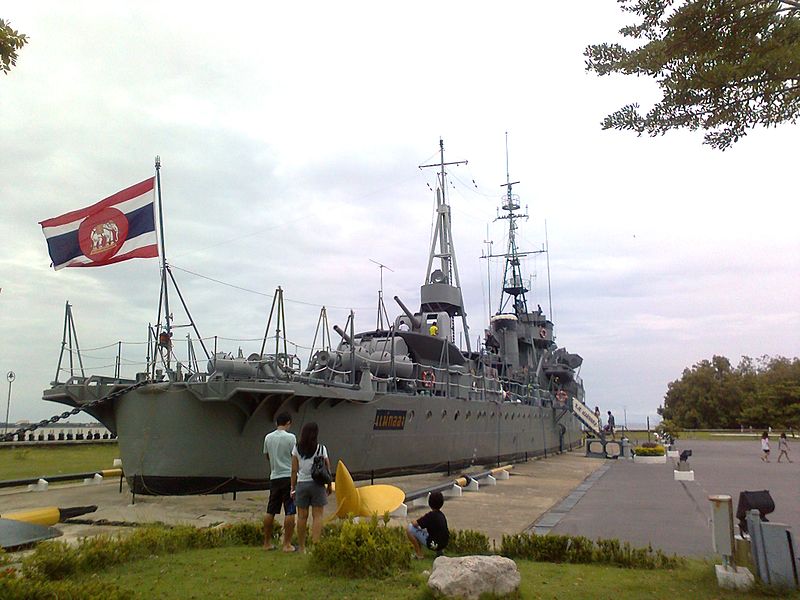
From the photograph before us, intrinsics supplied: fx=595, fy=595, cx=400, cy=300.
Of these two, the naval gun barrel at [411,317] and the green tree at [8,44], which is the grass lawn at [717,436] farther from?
the green tree at [8,44]

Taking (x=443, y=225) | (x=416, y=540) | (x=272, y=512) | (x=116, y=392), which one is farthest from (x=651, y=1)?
(x=443, y=225)

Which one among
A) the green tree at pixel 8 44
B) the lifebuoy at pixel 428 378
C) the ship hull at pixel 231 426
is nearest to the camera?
the green tree at pixel 8 44

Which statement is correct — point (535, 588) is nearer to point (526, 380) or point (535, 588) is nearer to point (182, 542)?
point (182, 542)

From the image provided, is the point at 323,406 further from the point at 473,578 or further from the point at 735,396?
the point at 735,396

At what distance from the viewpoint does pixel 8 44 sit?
447 cm

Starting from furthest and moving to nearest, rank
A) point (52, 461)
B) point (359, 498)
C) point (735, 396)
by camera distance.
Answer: point (735, 396) → point (52, 461) → point (359, 498)

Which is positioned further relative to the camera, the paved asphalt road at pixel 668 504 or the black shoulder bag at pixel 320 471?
the paved asphalt road at pixel 668 504

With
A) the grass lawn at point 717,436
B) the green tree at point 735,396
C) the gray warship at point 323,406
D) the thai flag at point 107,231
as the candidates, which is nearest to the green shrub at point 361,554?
the gray warship at point 323,406

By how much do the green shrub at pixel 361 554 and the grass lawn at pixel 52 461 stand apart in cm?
1449

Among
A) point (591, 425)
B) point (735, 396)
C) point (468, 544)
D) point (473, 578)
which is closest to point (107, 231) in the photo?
point (468, 544)

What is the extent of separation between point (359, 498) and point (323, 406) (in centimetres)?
598

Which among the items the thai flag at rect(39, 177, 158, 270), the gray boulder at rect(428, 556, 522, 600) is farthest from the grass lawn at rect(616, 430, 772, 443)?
the gray boulder at rect(428, 556, 522, 600)

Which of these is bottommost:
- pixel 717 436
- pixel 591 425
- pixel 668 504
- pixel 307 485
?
pixel 717 436

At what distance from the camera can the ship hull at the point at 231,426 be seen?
12.3 meters
